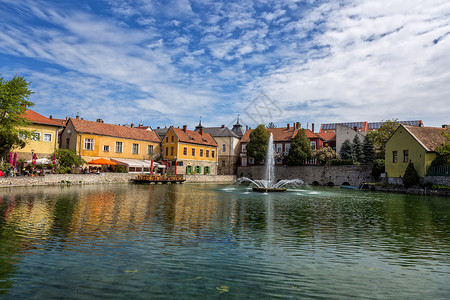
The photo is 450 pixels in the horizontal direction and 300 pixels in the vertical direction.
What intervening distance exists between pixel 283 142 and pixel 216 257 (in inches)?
2207

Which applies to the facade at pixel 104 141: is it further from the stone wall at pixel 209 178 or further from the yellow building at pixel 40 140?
the stone wall at pixel 209 178

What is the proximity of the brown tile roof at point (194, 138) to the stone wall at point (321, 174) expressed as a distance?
869 centimetres

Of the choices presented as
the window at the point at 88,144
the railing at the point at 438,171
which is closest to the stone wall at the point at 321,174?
the railing at the point at 438,171

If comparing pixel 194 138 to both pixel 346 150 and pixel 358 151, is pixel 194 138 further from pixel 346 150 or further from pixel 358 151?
pixel 358 151

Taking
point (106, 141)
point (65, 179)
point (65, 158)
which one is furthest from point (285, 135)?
point (65, 179)

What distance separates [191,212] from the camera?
15.8 meters

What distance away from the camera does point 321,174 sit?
53375mm

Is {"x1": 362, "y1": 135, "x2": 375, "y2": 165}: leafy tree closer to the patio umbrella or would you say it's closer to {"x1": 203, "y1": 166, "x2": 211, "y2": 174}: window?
{"x1": 203, "y1": 166, "x2": 211, "y2": 174}: window

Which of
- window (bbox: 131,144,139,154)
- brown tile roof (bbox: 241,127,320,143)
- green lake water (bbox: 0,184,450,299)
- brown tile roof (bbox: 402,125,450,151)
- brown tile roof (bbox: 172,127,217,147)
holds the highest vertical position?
brown tile roof (bbox: 241,127,320,143)

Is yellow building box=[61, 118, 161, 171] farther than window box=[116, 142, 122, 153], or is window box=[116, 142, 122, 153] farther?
window box=[116, 142, 122, 153]

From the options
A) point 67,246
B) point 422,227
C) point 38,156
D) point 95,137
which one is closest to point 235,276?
point 67,246

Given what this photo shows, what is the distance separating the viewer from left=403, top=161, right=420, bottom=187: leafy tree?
35062 millimetres

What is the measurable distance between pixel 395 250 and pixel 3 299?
9.71 meters

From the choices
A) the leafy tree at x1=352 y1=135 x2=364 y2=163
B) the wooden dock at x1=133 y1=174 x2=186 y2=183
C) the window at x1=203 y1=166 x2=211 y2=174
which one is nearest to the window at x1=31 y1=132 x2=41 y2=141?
the wooden dock at x1=133 y1=174 x2=186 y2=183
